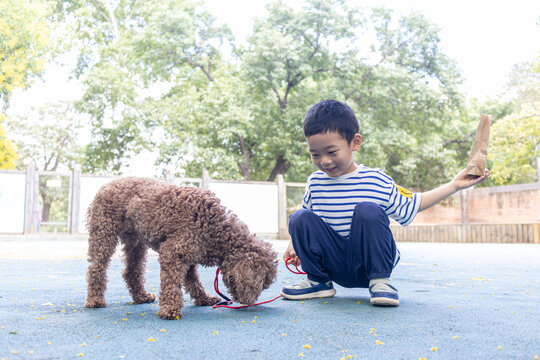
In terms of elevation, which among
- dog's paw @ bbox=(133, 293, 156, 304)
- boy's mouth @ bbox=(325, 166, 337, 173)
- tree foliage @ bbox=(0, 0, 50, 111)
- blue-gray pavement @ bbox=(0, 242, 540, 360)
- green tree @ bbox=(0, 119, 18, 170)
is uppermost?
tree foliage @ bbox=(0, 0, 50, 111)

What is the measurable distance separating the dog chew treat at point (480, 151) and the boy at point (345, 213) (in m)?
0.05

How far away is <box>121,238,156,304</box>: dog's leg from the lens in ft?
9.45

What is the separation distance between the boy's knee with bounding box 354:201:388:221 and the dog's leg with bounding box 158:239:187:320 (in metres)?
0.98

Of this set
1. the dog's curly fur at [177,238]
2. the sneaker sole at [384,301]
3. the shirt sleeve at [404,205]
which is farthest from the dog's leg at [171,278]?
the shirt sleeve at [404,205]

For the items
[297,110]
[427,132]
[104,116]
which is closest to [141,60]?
[104,116]

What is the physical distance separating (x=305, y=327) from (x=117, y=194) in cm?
133

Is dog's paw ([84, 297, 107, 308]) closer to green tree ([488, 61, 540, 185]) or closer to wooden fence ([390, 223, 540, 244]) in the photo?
wooden fence ([390, 223, 540, 244])

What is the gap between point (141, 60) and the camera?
1916 centimetres

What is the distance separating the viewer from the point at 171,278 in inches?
92.2

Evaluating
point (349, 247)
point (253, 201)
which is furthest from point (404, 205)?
point (253, 201)

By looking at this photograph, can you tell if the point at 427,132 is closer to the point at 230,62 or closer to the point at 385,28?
the point at 385,28

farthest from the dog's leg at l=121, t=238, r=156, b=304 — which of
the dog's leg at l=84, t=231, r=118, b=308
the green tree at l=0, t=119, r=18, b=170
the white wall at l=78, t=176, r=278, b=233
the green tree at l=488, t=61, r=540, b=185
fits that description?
the green tree at l=488, t=61, r=540, b=185

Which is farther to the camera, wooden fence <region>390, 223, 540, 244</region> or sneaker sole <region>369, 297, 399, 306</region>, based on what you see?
wooden fence <region>390, 223, 540, 244</region>

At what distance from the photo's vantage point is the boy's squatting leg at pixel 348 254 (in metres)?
2.64
